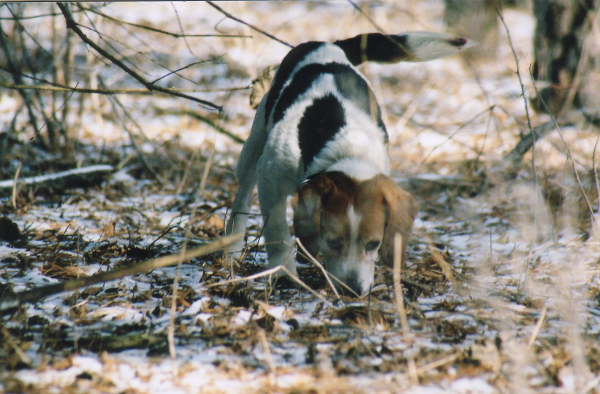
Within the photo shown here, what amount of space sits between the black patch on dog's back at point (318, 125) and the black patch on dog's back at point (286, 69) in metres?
0.49

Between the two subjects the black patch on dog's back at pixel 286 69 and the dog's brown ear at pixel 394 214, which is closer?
the dog's brown ear at pixel 394 214

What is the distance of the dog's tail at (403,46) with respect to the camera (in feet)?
12.8

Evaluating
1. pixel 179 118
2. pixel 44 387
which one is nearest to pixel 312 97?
pixel 44 387

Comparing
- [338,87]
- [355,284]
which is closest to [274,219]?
[355,284]

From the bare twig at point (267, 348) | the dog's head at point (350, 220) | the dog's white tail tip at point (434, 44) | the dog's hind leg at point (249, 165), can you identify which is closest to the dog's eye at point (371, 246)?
the dog's head at point (350, 220)

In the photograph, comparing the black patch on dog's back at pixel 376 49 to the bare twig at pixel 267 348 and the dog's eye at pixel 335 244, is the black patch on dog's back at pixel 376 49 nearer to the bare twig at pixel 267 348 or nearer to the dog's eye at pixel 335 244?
the dog's eye at pixel 335 244

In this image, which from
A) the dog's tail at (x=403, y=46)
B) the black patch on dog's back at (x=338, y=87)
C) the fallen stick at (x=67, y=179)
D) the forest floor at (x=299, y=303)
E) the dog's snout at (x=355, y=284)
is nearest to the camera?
the forest floor at (x=299, y=303)

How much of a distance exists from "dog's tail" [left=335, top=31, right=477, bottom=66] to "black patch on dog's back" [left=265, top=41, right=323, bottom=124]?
0.30m

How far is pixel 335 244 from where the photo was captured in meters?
2.87

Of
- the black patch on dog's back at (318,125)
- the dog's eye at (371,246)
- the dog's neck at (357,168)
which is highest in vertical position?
the black patch on dog's back at (318,125)

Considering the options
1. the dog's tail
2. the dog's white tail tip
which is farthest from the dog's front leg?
the dog's white tail tip

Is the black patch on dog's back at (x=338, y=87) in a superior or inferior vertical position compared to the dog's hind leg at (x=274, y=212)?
superior

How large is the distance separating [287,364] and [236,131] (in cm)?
556

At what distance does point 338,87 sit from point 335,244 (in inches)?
46.6
